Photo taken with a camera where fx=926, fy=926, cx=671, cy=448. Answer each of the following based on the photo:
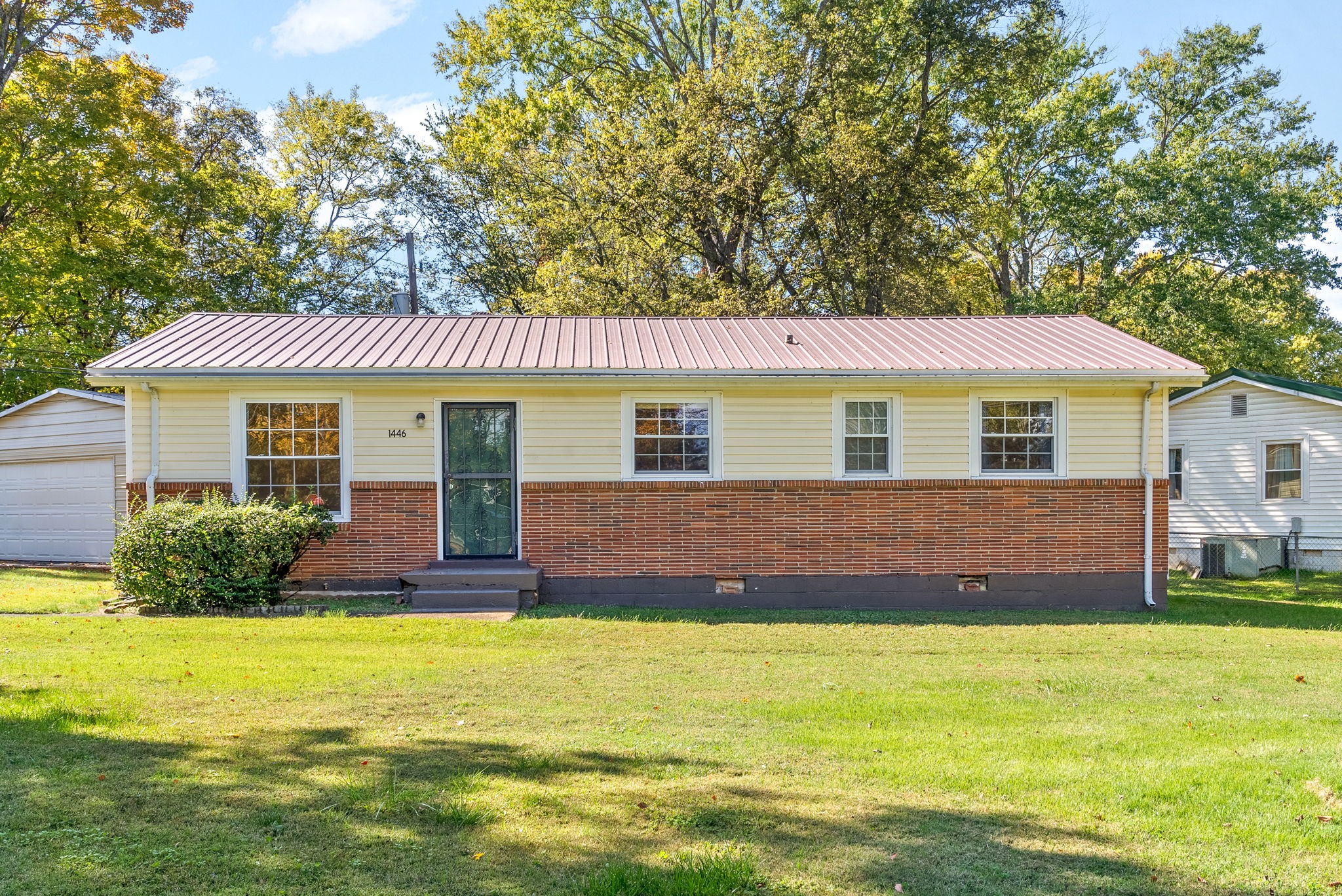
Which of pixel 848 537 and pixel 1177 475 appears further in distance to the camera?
pixel 1177 475

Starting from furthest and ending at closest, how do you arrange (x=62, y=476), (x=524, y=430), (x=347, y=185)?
(x=347, y=185) < (x=62, y=476) < (x=524, y=430)

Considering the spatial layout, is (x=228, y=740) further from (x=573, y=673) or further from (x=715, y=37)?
(x=715, y=37)

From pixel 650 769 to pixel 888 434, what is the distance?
25.9 ft

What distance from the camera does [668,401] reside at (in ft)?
38.4

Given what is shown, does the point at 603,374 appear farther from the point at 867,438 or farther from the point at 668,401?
the point at 867,438

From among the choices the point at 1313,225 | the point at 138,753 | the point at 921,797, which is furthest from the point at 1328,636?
the point at 1313,225

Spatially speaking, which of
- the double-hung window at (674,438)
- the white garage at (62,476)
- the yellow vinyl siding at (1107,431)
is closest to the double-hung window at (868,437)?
the double-hung window at (674,438)

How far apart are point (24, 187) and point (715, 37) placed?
1788cm

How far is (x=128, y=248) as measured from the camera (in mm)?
21891

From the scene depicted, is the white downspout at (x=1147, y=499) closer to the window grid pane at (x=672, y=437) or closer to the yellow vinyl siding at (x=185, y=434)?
the window grid pane at (x=672, y=437)

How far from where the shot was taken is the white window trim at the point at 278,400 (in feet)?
37.3

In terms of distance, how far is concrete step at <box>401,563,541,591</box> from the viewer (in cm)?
1097

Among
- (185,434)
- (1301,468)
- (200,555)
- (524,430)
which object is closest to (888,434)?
(524,430)

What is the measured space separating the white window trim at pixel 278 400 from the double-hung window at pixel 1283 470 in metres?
16.5
